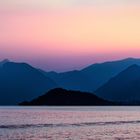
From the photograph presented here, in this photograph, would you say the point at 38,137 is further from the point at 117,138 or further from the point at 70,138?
the point at 117,138

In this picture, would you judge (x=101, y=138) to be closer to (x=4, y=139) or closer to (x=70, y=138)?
(x=70, y=138)

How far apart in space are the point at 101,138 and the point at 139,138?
17.6 ft

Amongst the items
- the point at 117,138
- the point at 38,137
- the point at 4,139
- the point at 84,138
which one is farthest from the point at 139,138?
the point at 4,139

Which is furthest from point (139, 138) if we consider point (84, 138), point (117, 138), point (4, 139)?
point (4, 139)

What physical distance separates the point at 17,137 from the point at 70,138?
24.5 ft

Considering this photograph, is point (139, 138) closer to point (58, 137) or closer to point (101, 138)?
point (101, 138)

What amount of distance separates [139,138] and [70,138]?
9.64 m

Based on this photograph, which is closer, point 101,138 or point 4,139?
point 4,139

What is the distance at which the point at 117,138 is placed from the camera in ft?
214

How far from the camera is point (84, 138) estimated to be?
6556 cm

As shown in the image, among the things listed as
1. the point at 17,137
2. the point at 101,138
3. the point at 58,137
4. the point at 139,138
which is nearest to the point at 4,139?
the point at 17,137

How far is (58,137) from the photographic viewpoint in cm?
6669

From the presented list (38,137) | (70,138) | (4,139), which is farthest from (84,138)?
(4,139)

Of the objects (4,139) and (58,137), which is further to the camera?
(58,137)
